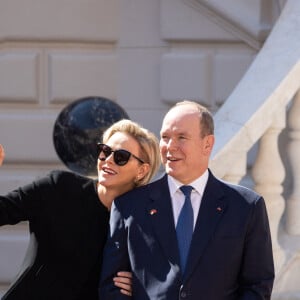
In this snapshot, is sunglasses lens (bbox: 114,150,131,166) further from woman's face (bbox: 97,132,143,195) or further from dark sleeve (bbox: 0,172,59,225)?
dark sleeve (bbox: 0,172,59,225)

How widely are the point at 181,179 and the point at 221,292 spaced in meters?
0.37

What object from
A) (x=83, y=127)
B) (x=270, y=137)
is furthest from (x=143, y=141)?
(x=270, y=137)

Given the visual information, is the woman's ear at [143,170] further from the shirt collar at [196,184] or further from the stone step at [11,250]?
the stone step at [11,250]

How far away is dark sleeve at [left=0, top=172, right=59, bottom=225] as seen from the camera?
4117 millimetres

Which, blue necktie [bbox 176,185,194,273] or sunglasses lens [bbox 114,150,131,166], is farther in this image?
sunglasses lens [bbox 114,150,131,166]

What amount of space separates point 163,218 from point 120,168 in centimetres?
26

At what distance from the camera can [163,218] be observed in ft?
12.6

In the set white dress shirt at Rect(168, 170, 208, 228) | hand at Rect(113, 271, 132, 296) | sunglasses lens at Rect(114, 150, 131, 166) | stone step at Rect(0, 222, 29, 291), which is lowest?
stone step at Rect(0, 222, 29, 291)

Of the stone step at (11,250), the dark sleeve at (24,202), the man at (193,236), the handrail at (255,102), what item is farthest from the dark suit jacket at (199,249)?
the stone step at (11,250)

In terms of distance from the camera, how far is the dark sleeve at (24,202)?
412 cm

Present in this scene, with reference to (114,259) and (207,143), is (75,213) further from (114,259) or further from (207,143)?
(207,143)

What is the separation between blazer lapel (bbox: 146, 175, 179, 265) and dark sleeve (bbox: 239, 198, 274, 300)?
8.9 inches

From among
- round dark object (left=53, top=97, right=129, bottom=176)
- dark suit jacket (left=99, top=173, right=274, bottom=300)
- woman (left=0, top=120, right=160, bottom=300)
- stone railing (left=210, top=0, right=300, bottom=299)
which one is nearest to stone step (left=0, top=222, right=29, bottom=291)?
round dark object (left=53, top=97, right=129, bottom=176)

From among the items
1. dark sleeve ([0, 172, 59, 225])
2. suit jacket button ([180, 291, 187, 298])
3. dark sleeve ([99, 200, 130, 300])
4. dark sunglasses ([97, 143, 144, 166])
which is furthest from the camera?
dark sleeve ([0, 172, 59, 225])
